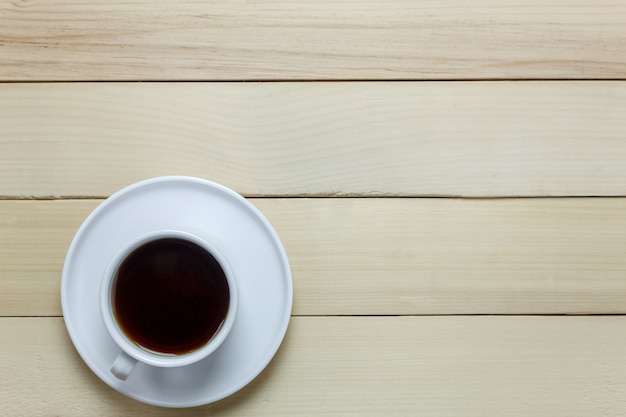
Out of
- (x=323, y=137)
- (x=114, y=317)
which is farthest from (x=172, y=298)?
(x=323, y=137)

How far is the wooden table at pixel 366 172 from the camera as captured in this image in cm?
69

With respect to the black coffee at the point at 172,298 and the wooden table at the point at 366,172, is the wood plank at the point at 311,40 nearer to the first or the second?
the wooden table at the point at 366,172

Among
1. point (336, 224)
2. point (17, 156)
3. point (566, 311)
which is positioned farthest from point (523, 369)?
point (17, 156)

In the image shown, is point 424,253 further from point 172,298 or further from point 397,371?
point 172,298

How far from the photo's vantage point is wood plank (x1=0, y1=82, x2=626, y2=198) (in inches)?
27.3

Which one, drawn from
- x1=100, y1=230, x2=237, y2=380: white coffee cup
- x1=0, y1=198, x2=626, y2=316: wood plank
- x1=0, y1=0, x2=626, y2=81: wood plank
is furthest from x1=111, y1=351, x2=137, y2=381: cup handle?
x1=0, y1=0, x2=626, y2=81: wood plank

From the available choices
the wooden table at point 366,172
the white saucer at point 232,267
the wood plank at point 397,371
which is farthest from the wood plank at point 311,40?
the wood plank at point 397,371

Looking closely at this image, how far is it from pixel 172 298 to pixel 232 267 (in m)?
0.06

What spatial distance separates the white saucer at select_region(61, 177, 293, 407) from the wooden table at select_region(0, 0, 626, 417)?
0.04 m

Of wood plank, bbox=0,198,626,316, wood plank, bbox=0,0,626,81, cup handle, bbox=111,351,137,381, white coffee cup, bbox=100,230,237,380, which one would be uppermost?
wood plank, bbox=0,0,626,81

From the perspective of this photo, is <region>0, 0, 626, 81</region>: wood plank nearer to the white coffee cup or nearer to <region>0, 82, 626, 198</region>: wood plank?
<region>0, 82, 626, 198</region>: wood plank

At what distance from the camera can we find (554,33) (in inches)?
27.8

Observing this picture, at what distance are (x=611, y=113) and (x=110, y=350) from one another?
55cm

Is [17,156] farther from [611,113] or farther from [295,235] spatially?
[611,113]
